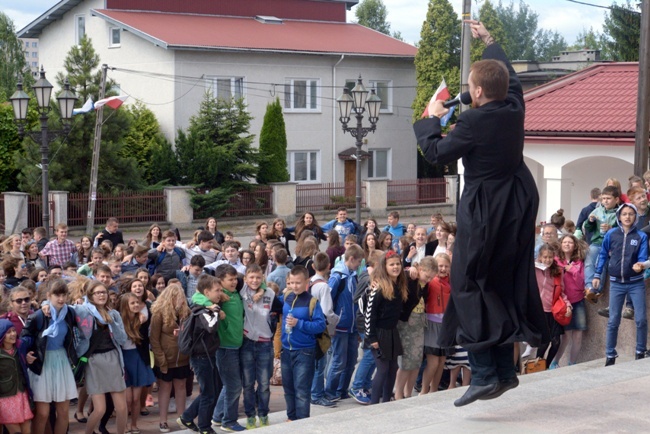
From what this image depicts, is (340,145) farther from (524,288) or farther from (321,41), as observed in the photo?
(524,288)

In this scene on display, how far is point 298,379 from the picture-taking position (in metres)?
9.41

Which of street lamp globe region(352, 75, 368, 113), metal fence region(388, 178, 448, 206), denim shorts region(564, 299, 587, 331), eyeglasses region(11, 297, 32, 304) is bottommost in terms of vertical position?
denim shorts region(564, 299, 587, 331)

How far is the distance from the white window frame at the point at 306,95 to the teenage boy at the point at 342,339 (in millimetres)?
31734

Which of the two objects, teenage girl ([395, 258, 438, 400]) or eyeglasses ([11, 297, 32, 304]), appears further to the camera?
teenage girl ([395, 258, 438, 400])

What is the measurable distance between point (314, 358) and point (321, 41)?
35723mm

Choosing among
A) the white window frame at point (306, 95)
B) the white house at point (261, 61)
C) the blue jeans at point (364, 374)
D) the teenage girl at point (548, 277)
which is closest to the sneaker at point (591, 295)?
the teenage girl at point (548, 277)

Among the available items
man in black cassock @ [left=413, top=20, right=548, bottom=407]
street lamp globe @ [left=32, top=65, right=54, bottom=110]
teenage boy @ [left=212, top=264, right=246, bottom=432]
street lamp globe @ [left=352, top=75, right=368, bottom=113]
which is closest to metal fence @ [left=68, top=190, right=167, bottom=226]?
street lamp globe @ [left=352, top=75, right=368, bottom=113]

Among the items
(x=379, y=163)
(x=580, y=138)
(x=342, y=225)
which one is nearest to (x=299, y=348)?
(x=342, y=225)

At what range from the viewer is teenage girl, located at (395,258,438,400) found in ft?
33.0

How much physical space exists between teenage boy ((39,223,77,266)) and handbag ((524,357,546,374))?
7913mm

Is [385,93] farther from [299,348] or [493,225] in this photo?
[493,225]

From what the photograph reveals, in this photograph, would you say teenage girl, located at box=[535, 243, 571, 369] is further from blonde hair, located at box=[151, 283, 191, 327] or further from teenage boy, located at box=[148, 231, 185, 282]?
teenage boy, located at box=[148, 231, 185, 282]

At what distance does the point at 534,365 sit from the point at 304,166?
3270 cm

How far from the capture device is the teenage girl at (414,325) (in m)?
10.0
